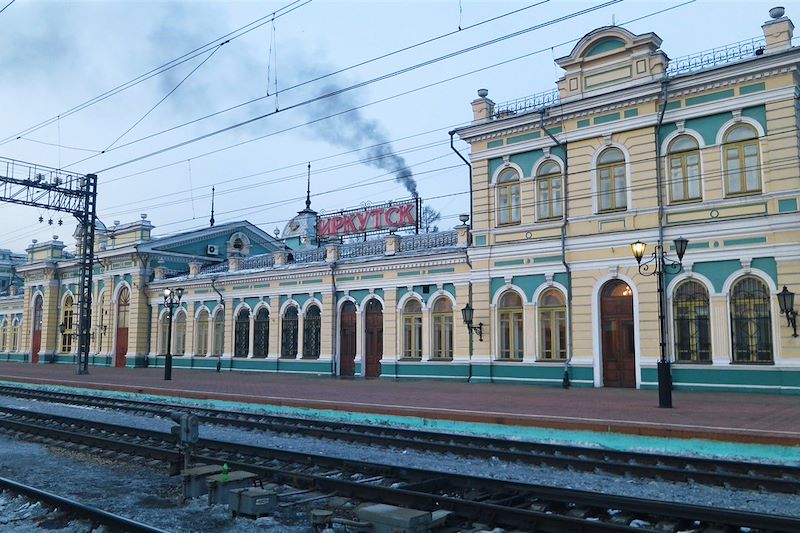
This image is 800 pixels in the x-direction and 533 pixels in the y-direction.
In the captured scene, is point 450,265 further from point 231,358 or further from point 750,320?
point 231,358

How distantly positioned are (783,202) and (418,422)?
10999 millimetres

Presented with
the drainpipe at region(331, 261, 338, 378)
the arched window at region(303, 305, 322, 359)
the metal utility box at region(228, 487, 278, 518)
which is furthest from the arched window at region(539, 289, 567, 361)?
the metal utility box at region(228, 487, 278, 518)

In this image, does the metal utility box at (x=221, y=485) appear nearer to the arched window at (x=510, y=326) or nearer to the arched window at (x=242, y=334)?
the arched window at (x=510, y=326)

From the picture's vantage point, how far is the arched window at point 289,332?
29719 mm

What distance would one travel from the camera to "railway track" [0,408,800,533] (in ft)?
20.9

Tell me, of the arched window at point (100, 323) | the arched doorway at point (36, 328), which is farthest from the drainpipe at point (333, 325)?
the arched doorway at point (36, 328)

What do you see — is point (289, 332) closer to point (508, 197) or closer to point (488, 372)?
point (488, 372)

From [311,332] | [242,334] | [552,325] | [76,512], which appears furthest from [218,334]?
[76,512]

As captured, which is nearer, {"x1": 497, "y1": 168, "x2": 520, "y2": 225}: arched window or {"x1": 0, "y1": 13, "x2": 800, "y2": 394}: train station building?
{"x1": 0, "y1": 13, "x2": 800, "y2": 394}: train station building

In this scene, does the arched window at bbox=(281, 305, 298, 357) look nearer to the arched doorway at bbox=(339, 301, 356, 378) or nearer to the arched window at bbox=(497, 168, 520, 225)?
the arched doorway at bbox=(339, 301, 356, 378)

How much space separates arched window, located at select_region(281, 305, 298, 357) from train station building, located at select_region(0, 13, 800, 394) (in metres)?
0.07

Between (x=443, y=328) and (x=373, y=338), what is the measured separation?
3.55m

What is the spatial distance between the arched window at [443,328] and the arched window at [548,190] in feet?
16.4

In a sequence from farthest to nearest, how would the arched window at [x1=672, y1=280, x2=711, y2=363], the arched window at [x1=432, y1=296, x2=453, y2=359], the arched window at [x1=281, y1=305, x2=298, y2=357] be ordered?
the arched window at [x1=281, y1=305, x2=298, y2=357], the arched window at [x1=432, y1=296, x2=453, y2=359], the arched window at [x1=672, y1=280, x2=711, y2=363]
